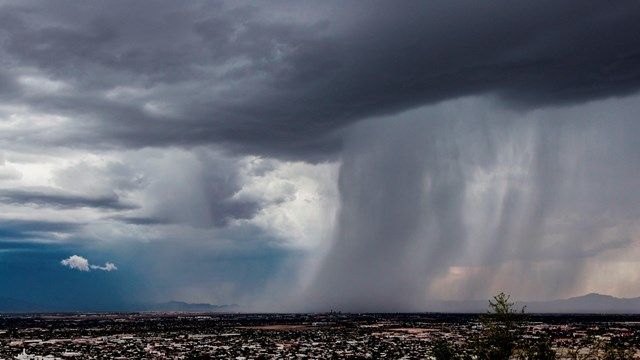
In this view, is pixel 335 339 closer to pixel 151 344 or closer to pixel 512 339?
pixel 151 344

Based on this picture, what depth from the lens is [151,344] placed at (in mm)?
146125

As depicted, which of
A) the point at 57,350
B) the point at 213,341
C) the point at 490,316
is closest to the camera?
the point at 490,316

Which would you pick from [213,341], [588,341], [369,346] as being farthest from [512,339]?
[213,341]

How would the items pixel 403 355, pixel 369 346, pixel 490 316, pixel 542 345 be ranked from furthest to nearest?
1. pixel 369 346
2. pixel 403 355
3. pixel 490 316
4. pixel 542 345

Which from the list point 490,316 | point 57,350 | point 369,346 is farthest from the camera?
point 369,346

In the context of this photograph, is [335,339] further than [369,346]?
Yes

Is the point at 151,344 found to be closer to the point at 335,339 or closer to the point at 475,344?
the point at 335,339

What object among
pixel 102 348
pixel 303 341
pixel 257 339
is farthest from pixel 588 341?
pixel 102 348

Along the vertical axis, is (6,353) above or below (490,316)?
below

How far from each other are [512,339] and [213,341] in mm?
107471

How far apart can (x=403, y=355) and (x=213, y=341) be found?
56.5 m

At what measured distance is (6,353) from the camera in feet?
399

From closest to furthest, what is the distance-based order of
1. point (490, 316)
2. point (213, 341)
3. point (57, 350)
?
point (490, 316) → point (57, 350) → point (213, 341)

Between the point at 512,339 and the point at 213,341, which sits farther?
the point at 213,341
